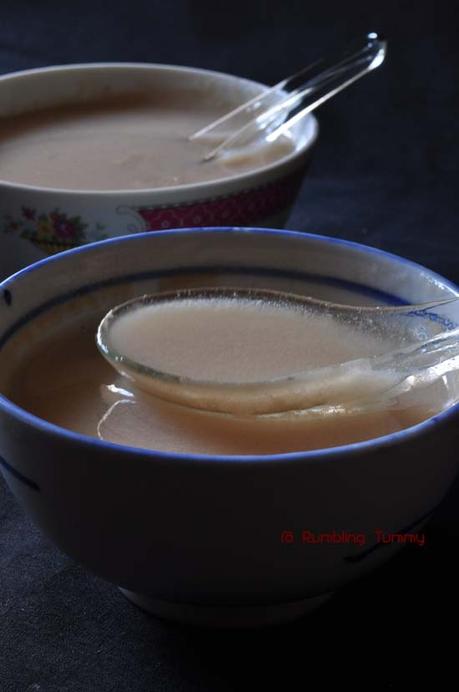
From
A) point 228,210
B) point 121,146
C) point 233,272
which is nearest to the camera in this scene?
point 233,272

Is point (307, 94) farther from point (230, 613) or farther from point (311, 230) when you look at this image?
point (230, 613)

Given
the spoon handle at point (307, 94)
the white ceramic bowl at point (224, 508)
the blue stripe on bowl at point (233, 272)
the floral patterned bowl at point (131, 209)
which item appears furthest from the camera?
Result: the spoon handle at point (307, 94)

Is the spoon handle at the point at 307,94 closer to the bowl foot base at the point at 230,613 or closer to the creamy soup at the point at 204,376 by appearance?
the creamy soup at the point at 204,376

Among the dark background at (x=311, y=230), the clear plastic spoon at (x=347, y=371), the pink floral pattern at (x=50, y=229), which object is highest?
the pink floral pattern at (x=50, y=229)

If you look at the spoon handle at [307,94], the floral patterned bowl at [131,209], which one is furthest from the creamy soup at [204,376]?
the spoon handle at [307,94]

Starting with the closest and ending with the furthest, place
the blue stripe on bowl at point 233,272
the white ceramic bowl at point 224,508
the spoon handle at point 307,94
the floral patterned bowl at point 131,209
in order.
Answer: the white ceramic bowl at point 224,508 → the blue stripe on bowl at point 233,272 → the floral patterned bowl at point 131,209 → the spoon handle at point 307,94

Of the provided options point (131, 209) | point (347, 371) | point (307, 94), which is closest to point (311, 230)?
point (307, 94)

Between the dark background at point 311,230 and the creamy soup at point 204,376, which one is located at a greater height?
the creamy soup at point 204,376

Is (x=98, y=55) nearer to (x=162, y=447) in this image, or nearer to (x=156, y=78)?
(x=156, y=78)
